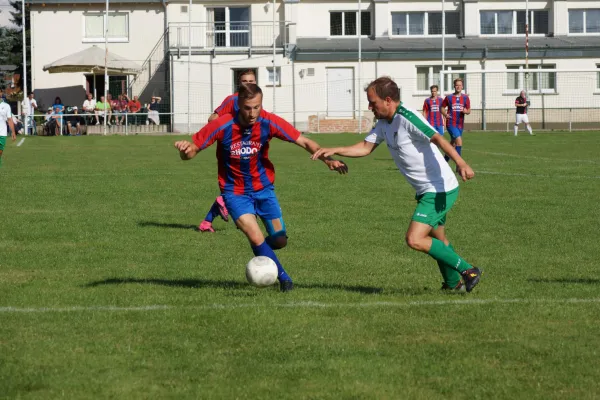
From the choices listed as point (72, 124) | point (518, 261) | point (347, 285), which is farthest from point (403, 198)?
point (72, 124)

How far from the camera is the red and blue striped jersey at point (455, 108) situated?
23562mm

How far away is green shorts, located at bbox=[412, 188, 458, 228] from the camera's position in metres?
7.61

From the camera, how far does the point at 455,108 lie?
23.7 meters

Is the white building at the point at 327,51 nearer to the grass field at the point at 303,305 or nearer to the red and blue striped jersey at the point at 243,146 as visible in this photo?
the grass field at the point at 303,305

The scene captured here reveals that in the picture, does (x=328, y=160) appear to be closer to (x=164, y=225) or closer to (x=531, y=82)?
(x=164, y=225)

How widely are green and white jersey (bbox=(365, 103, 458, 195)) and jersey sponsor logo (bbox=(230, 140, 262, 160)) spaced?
1065 mm

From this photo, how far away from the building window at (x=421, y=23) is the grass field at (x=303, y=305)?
117 ft

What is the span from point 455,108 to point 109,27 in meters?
30.2

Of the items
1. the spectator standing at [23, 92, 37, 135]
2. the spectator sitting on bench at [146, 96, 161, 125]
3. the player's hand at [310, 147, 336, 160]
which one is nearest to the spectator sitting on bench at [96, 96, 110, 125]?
the spectator sitting on bench at [146, 96, 161, 125]

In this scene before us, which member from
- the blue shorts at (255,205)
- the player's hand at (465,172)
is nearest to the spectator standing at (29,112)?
the blue shorts at (255,205)

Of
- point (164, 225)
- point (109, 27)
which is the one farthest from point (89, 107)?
point (164, 225)

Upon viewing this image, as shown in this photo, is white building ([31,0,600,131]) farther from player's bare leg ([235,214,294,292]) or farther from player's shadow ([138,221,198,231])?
player's bare leg ([235,214,294,292])

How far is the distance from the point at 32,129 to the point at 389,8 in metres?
18.5

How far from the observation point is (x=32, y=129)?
1724 inches
